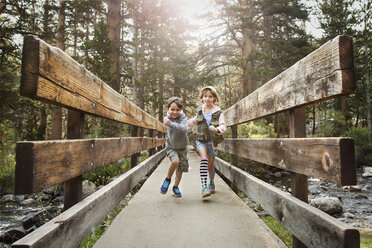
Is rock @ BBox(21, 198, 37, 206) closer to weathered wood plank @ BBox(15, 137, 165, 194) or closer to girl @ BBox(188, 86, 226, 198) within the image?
girl @ BBox(188, 86, 226, 198)

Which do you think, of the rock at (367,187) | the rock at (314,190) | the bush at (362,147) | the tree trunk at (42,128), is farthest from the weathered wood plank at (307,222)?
the bush at (362,147)

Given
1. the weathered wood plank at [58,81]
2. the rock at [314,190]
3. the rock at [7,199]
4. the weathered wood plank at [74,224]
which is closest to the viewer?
the weathered wood plank at [74,224]

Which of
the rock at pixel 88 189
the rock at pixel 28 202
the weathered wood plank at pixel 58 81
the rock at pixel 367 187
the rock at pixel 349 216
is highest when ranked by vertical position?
the weathered wood plank at pixel 58 81

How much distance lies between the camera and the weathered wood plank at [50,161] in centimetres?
119

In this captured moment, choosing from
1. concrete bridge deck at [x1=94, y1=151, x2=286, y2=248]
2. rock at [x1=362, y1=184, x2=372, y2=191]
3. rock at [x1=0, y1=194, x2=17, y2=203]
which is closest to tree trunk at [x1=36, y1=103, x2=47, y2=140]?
rock at [x1=0, y1=194, x2=17, y2=203]

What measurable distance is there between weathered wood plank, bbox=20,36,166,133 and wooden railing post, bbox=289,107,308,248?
1.75 m

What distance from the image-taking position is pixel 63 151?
1.53 metres

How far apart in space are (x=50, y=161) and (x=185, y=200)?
2.11 m

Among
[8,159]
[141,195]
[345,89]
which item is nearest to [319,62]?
[345,89]

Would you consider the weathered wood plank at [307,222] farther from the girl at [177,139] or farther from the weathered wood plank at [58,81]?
the weathered wood plank at [58,81]

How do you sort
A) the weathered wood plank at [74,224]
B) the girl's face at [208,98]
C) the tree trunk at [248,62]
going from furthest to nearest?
1. the tree trunk at [248,62]
2. the girl's face at [208,98]
3. the weathered wood plank at [74,224]

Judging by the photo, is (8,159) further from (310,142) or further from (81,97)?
(310,142)

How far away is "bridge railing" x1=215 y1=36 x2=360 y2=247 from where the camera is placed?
129 cm

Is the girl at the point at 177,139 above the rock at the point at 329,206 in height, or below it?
above
